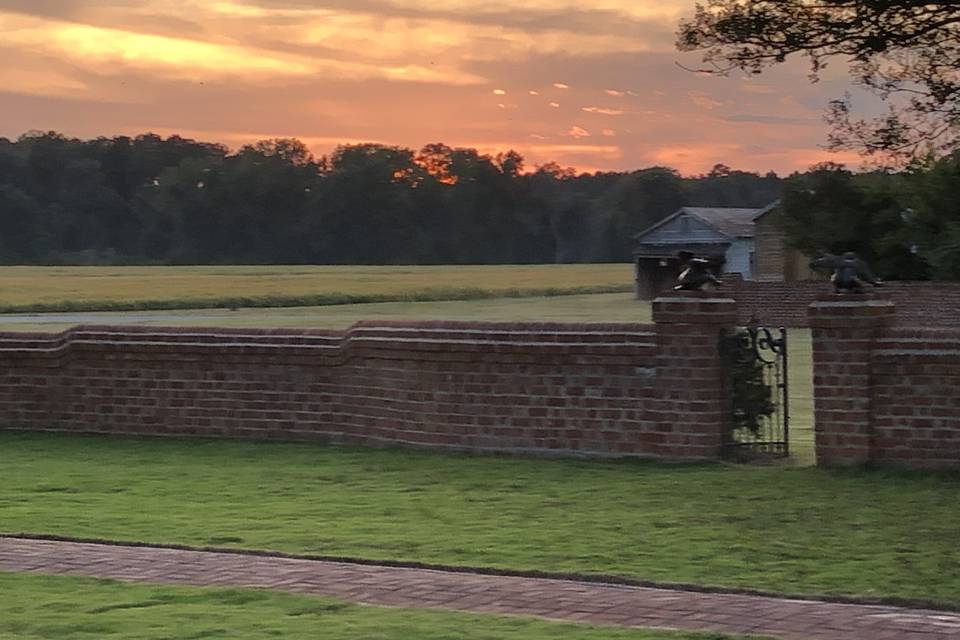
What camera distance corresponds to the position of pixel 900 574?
24.8ft

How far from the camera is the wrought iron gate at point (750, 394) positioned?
11.9m

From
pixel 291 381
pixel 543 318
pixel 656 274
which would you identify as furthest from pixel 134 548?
pixel 656 274

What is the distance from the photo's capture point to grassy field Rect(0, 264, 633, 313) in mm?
58344

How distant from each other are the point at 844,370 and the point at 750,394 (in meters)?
1.12

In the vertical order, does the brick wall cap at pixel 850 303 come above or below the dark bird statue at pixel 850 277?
below

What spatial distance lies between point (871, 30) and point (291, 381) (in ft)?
20.8

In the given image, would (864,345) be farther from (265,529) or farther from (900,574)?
(265,529)

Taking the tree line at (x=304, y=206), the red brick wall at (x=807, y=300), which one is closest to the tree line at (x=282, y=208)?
the tree line at (x=304, y=206)

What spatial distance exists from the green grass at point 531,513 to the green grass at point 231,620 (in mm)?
1181

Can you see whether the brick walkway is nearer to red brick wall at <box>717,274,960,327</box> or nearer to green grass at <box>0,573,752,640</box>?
green grass at <box>0,573,752,640</box>

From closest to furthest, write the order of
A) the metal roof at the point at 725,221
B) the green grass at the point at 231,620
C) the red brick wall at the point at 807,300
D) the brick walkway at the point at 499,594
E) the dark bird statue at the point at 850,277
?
the green grass at the point at 231,620 < the brick walkway at the point at 499,594 < the dark bird statue at the point at 850,277 < the red brick wall at the point at 807,300 < the metal roof at the point at 725,221

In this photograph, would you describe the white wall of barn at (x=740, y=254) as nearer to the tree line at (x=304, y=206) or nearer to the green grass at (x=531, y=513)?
the tree line at (x=304, y=206)

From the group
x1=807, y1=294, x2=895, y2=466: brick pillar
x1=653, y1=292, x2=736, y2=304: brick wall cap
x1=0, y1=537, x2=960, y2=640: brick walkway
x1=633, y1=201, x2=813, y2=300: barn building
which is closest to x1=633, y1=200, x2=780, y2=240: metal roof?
x1=633, y1=201, x2=813, y2=300: barn building

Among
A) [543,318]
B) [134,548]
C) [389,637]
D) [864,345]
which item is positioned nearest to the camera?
[389,637]
